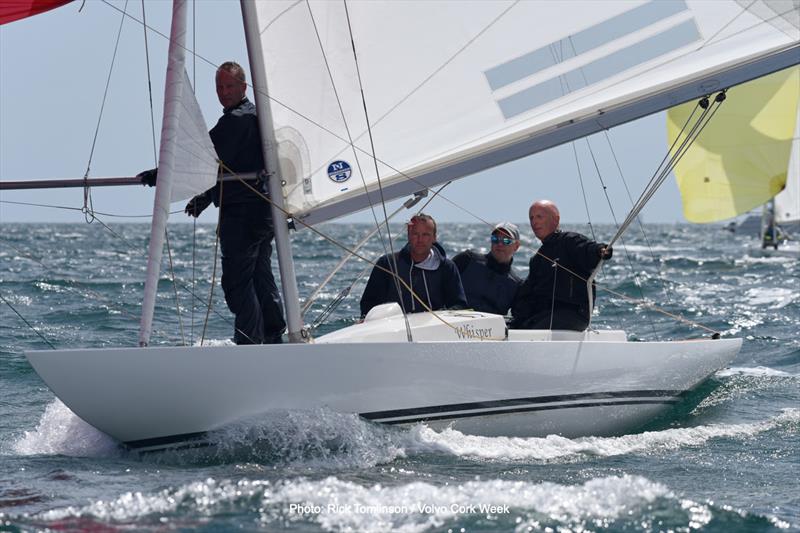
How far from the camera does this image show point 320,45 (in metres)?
5.46

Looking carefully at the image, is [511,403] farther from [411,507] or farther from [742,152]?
[742,152]

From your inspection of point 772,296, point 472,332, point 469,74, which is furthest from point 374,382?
point 772,296

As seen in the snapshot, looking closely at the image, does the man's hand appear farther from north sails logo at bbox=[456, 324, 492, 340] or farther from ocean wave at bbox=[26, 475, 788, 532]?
ocean wave at bbox=[26, 475, 788, 532]

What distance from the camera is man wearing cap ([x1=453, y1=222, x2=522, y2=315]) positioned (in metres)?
6.95

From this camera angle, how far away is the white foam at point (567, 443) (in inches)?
208

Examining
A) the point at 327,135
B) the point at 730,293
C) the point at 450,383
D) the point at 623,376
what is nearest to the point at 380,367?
the point at 450,383

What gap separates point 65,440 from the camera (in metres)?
5.35

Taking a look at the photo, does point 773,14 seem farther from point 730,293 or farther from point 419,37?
point 730,293

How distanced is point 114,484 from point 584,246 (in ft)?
9.30

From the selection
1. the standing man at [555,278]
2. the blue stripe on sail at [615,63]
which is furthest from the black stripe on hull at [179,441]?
the blue stripe on sail at [615,63]

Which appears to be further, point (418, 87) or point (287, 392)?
point (418, 87)

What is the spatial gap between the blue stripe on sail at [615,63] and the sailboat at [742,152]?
5.95 meters

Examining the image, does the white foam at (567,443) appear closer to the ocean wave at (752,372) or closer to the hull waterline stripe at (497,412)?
the hull waterline stripe at (497,412)

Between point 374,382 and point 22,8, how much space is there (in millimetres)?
2282
